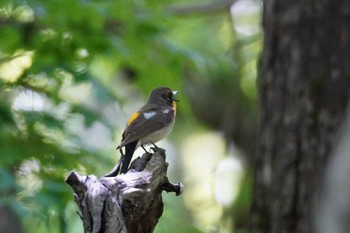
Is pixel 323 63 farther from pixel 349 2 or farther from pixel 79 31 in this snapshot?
pixel 79 31

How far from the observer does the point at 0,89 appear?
234 inches

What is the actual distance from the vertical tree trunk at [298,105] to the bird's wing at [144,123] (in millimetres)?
686

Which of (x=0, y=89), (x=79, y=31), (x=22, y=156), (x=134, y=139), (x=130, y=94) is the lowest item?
(x=134, y=139)

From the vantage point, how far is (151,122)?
→ 4.65m

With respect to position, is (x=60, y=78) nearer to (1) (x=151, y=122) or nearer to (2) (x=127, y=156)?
(1) (x=151, y=122)

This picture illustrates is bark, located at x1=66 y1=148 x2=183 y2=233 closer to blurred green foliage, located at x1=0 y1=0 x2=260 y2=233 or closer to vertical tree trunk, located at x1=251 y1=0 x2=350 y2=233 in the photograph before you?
vertical tree trunk, located at x1=251 y1=0 x2=350 y2=233

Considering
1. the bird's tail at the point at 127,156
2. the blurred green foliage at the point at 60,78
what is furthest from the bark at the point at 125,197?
the blurred green foliage at the point at 60,78

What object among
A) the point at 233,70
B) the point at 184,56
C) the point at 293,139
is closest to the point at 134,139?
the point at 293,139

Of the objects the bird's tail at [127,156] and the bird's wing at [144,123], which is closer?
the bird's tail at [127,156]

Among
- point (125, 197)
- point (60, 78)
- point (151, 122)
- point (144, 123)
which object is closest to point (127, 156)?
point (144, 123)

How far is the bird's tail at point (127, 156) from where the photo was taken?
386cm

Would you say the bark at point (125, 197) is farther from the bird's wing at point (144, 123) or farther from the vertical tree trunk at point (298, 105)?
the vertical tree trunk at point (298, 105)

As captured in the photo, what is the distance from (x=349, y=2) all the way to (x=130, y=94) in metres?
5.95

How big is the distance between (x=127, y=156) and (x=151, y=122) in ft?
1.86
